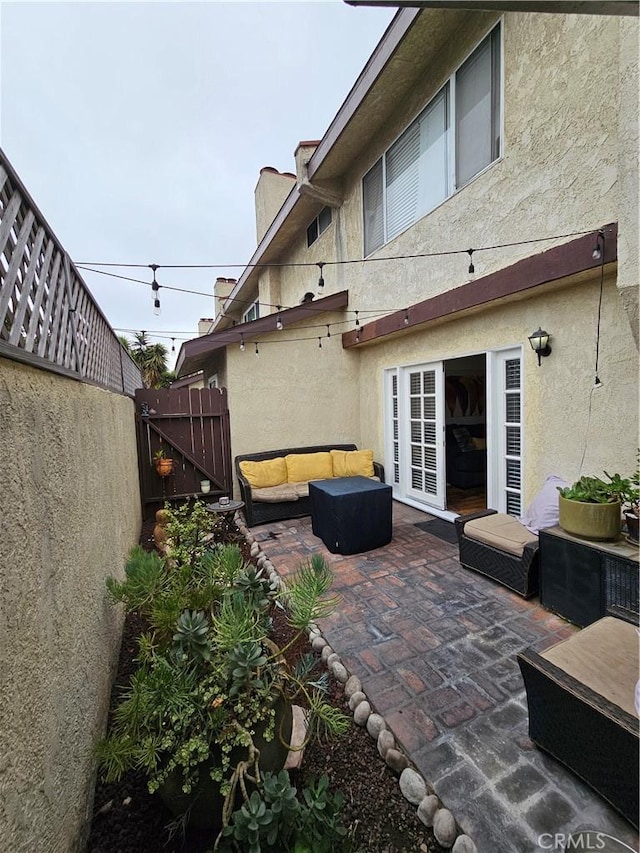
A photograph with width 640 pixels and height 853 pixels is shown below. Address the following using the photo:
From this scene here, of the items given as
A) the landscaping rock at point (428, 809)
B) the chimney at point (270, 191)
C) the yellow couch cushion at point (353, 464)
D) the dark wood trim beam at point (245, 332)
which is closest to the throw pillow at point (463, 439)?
the yellow couch cushion at point (353, 464)

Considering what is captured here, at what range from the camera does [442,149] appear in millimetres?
4605

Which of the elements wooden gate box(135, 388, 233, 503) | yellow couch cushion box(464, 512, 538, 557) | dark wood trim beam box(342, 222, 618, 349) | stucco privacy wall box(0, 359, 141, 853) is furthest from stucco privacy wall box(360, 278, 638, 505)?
wooden gate box(135, 388, 233, 503)

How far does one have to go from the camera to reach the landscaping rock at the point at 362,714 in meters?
2.11

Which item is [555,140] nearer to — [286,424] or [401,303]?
[401,303]

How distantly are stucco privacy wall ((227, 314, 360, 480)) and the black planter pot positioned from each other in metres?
4.91

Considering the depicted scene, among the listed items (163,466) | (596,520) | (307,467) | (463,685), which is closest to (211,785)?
(463,685)

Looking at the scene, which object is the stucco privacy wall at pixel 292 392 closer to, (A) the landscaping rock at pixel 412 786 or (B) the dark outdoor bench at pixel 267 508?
(B) the dark outdoor bench at pixel 267 508

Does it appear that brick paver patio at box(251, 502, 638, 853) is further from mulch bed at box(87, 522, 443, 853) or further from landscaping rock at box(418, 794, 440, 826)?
mulch bed at box(87, 522, 443, 853)

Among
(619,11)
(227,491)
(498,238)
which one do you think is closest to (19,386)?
(619,11)

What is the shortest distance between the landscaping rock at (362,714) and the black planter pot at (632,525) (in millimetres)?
2209

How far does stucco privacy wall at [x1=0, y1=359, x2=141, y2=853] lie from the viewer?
1.08 meters

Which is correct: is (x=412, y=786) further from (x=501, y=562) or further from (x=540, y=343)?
(x=540, y=343)

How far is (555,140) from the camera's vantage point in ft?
11.1

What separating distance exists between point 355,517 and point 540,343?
2757mm
